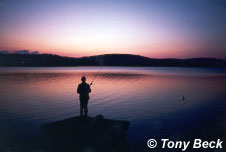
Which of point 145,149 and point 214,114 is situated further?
point 214,114

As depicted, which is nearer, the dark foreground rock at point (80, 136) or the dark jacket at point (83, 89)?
the dark foreground rock at point (80, 136)

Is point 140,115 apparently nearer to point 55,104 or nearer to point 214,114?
point 214,114

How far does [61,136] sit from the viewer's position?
8.39 m

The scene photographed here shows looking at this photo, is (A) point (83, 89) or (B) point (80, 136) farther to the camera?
(A) point (83, 89)

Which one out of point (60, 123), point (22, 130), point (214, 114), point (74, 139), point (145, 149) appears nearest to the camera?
point (74, 139)

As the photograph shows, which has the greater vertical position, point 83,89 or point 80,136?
point 83,89

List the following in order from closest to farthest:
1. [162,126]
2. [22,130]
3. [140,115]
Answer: [22,130], [162,126], [140,115]

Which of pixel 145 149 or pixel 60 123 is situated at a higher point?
pixel 60 123

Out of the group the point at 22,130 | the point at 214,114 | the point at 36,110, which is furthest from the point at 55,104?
the point at 214,114

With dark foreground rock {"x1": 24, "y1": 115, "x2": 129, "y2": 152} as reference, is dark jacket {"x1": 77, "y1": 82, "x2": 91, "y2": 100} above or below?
above

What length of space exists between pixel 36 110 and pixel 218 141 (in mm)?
17609

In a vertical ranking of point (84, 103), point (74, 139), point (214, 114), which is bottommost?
point (214, 114)

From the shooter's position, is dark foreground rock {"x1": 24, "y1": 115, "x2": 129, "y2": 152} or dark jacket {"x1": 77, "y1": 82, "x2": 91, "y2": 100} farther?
dark jacket {"x1": 77, "y1": 82, "x2": 91, "y2": 100}

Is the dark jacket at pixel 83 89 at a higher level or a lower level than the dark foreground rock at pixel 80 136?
higher
